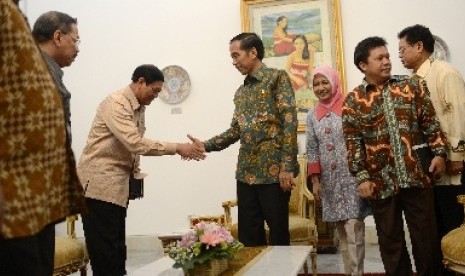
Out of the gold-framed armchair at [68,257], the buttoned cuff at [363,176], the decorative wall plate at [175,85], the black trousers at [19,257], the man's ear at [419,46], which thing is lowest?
the gold-framed armchair at [68,257]

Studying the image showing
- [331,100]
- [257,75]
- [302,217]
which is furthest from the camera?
[302,217]

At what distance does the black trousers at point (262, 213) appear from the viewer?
8.80ft

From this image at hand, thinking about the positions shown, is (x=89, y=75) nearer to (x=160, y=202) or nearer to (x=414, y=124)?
(x=160, y=202)

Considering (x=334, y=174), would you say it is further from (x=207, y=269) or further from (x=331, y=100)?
(x=207, y=269)

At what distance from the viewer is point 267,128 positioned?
109 inches

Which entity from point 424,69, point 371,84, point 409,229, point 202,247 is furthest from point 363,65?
point 202,247

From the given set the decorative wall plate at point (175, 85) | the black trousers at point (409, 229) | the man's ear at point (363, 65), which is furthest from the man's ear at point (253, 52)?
the decorative wall plate at point (175, 85)

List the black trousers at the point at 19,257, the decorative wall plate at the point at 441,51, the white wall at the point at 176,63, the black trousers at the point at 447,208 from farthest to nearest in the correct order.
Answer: the white wall at the point at 176,63, the decorative wall plate at the point at 441,51, the black trousers at the point at 447,208, the black trousers at the point at 19,257

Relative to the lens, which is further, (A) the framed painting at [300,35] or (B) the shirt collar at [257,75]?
(A) the framed painting at [300,35]

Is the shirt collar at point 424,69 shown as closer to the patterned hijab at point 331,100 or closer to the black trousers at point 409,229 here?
the patterned hijab at point 331,100

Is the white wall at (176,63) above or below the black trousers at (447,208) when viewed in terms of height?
above

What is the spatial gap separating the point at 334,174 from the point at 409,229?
2.09 feet

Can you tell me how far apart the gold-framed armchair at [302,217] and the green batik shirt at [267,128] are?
27.6 inches

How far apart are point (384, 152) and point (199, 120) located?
287cm
